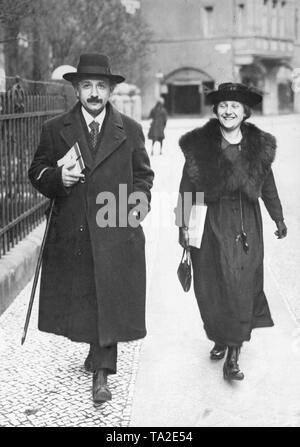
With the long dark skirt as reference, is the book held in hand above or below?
above

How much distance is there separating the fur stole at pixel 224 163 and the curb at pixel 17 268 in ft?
6.56

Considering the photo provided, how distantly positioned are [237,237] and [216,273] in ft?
0.84

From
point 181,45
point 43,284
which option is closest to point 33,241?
point 43,284

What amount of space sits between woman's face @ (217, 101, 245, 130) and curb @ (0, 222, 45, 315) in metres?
2.26

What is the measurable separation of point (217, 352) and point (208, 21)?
4110cm

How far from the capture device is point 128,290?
4.20m

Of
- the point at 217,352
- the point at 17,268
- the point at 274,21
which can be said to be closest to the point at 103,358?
the point at 217,352

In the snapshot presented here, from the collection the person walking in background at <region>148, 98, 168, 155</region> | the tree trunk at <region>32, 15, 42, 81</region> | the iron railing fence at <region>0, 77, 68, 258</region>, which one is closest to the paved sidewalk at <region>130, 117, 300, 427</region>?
the iron railing fence at <region>0, 77, 68, 258</region>

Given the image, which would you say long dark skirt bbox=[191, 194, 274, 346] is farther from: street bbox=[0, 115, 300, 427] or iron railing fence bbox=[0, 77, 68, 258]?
iron railing fence bbox=[0, 77, 68, 258]

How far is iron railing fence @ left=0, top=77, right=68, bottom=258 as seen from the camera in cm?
641

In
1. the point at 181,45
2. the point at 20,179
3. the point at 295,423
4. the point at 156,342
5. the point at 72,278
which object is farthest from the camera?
the point at 181,45

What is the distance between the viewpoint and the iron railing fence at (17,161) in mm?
6410

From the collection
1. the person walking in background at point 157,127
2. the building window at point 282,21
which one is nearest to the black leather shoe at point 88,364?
the person walking in background at point 157,127

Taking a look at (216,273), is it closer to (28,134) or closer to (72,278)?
(72,278)
